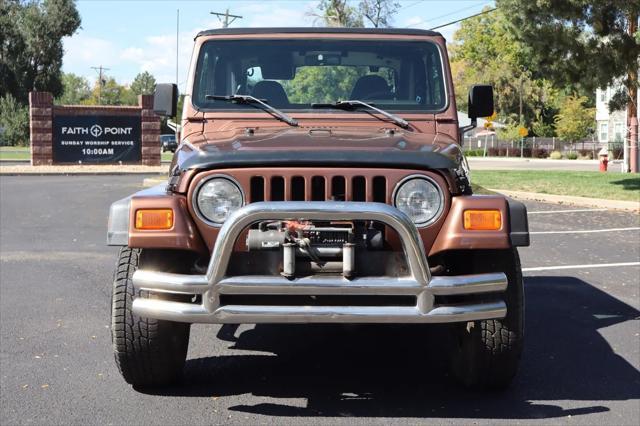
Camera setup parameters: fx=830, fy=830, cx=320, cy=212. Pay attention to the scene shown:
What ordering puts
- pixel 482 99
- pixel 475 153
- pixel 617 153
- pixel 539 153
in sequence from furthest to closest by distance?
1. pixel 475 153
2. pixel 539 153
3. pixel 617 153
4. pixel 482 99

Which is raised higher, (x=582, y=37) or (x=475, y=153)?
(x=582, y=37)

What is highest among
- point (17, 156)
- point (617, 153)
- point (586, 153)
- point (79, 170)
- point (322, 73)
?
point (586, 153)

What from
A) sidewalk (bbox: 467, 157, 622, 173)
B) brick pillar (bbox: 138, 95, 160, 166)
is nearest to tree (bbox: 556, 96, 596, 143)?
sidewalk (bbox: 467, 157, 622, 173)

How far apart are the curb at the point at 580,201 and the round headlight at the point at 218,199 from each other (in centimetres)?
1112

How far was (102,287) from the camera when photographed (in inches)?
297

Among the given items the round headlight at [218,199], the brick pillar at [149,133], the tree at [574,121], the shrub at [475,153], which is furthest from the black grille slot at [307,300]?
the tree at [574,121]

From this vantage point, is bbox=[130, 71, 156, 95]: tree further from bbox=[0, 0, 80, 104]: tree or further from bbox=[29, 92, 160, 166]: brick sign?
bbox=[29, 92, 160, 166]: brick sign

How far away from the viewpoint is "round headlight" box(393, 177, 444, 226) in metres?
4.05

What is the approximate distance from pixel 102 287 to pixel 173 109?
2.31 meters

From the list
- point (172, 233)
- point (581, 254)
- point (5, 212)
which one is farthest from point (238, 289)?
point (5, 212)

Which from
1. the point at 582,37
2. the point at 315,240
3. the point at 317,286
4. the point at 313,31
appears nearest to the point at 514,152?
the point at 582,37

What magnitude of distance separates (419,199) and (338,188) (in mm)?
404

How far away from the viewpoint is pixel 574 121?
59812 millimetres

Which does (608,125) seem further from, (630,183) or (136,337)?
(136,337)
